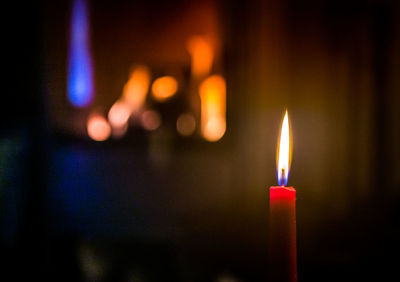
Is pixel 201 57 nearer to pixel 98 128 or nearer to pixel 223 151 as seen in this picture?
pixel 223 151

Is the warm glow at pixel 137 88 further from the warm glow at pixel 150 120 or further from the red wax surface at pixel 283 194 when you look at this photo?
the red wax surface at pixel 283 194

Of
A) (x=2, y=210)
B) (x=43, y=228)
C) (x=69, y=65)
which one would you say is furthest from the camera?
(x=69, y=65)

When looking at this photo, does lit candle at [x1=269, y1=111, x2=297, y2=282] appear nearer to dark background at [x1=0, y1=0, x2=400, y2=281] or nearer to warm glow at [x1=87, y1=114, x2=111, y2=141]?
dark background at [x1=0, y1=0, x2=400, y2=281]

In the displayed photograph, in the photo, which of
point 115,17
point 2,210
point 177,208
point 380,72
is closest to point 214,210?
point 177,208

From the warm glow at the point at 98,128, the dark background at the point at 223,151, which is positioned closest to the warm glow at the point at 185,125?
the dark background at the point at 223,151

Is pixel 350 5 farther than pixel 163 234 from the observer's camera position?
Yes

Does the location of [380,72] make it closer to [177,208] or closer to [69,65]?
[177,208]

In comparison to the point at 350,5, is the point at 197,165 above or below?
below
